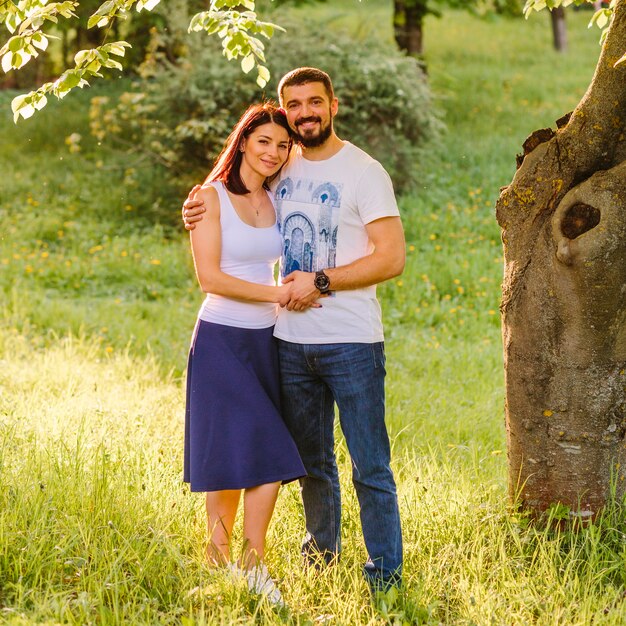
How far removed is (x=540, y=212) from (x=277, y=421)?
1457 millimetres

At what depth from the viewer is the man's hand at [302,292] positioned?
3.61 m

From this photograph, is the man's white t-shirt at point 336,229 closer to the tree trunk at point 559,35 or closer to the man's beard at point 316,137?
the man's beard at point 316,137

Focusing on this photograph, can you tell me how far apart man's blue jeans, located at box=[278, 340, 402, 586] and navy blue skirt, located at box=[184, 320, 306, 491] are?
0.47 ft

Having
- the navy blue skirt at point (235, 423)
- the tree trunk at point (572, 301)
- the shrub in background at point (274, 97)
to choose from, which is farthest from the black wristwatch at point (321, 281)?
the shrub in background at point (274, 97)

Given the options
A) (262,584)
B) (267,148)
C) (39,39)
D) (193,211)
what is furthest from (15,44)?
(262,584)

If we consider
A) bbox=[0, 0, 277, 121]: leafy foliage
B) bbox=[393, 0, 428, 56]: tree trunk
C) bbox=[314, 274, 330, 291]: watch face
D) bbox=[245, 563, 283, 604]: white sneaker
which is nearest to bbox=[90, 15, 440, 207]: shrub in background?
bbox=[393, 0, 428, 56]: tree trunk

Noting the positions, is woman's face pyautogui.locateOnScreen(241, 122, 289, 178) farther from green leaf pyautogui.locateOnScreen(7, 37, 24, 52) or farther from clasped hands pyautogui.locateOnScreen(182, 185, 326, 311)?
green leaf pyautogui.locateOnScreen(7, 37, 24, 52)

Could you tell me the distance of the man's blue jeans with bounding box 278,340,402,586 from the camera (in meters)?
3.68

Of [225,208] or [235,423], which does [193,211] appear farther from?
[235,423]

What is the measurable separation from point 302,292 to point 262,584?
119cm

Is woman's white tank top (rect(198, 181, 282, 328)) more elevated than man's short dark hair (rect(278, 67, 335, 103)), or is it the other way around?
man's short dark hair (rect(278, 67, 335, 103))

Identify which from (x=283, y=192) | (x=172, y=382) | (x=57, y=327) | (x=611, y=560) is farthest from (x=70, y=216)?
(x=611, y=560)

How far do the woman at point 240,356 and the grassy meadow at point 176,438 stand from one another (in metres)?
0.34

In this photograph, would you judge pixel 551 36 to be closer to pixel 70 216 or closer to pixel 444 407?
pixel 70 216
